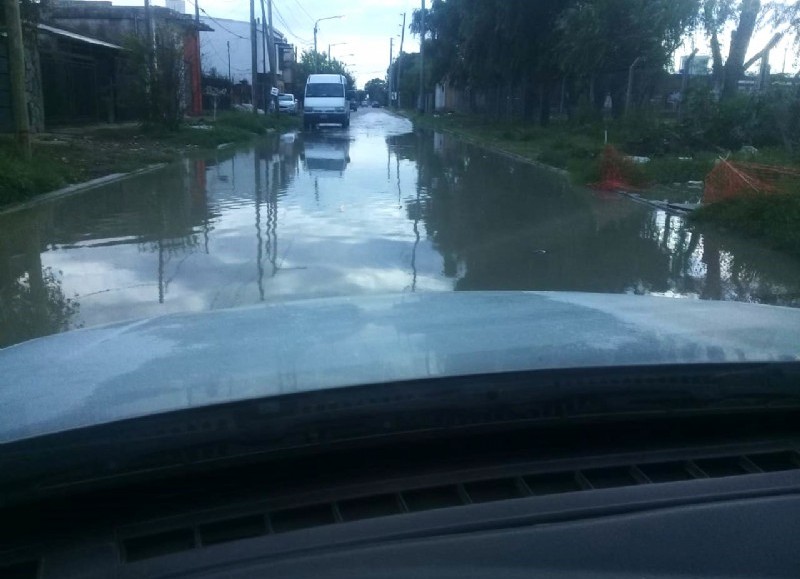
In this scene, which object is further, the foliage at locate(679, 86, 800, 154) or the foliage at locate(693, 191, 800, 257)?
the foliage at locate(679, 86, 800, 154)

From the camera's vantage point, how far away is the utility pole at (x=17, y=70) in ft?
53.6

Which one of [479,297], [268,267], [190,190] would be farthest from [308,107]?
[479,297]

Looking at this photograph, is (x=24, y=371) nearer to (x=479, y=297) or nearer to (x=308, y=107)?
(x=479, y=297)

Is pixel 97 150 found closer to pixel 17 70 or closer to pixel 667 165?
pixel 17 70

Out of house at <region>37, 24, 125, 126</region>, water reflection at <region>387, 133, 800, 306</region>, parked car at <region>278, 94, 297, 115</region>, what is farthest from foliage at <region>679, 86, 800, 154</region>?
parked car at <region>278, 94, 297, 115</region>

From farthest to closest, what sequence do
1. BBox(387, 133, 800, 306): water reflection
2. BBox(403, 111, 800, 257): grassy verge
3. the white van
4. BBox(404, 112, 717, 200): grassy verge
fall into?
1. the white van
2. BBox(404, 112, 717, 200): grassy verge
3. BBox(403, 111, 800, 257): grassy verge
4. BBox(387, 133, 800, 306): water reflection

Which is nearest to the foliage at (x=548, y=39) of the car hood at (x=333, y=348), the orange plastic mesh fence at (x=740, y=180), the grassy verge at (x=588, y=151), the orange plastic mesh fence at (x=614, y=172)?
the grassy verge at (x=588, y=151)

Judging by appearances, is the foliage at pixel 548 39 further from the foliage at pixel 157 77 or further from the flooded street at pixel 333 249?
the foliage at pixel 157 77

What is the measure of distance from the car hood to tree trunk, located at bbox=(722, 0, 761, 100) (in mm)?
23945

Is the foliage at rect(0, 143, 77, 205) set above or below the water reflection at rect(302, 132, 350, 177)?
above

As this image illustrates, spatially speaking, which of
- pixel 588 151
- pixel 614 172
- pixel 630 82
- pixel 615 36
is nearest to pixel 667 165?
pixel 614 172

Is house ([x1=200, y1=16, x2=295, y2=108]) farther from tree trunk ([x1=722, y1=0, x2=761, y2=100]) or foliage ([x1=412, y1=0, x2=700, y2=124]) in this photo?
tree trunk ([x1=722, y1=0, x2=761, y2=100])

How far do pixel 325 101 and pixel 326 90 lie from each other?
913 millimetres

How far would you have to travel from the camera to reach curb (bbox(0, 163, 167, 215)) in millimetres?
14848
